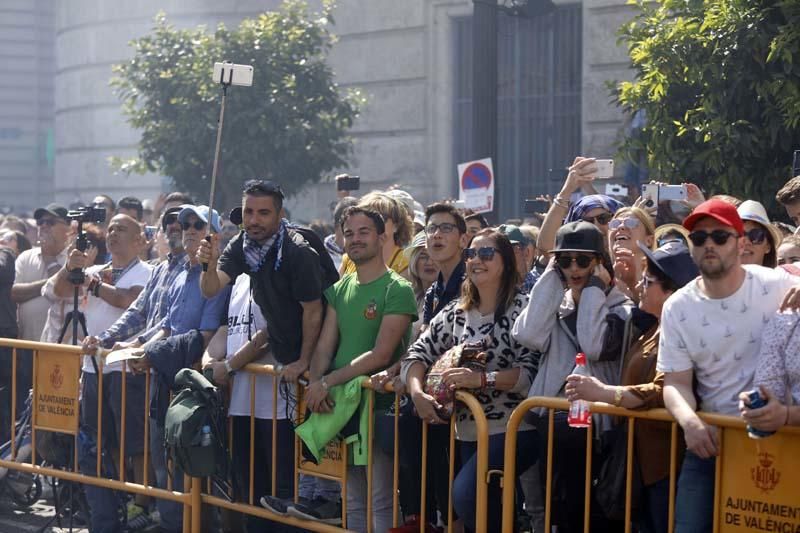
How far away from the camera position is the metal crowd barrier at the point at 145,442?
6.30 m

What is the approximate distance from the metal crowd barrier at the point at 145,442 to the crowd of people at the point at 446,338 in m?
0.06

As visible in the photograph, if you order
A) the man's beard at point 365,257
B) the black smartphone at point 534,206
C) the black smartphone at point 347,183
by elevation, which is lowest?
the man's beard at point 365,257

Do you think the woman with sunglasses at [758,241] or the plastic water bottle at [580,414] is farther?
the woman with sunglasses at [758,241]

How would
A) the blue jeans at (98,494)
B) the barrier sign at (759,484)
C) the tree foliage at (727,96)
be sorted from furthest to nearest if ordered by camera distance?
the tree foliage at (727,96), the blue jeans at (98,494), the barrier sign at (759,484)

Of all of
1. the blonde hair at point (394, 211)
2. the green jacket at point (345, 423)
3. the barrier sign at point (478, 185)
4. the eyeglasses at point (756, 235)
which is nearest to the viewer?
the eyeglasses at point (756, 235)

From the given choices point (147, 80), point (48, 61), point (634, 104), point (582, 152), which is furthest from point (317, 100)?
point (48, 61)

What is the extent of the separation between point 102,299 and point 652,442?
4.61 metres

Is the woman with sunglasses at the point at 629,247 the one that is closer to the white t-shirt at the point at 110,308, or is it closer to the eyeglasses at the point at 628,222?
the eyeglasses at the point at 628,222

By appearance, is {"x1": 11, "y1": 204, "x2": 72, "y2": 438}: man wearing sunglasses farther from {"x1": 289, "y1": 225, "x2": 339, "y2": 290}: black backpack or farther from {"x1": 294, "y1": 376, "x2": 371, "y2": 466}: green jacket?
{"x1": 294, "y1": 376, "x2": 371, "y2": 466}: green jacket

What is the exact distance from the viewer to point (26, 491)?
30.5ft

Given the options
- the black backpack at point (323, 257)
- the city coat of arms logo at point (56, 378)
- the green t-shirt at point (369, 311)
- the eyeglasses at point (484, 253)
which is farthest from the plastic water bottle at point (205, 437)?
the eyeglasses at point (484, 253)

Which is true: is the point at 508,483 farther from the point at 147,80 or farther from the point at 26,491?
the point at 147,80

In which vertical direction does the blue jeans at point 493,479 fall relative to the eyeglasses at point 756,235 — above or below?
below

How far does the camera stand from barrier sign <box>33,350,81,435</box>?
27.4 feet
